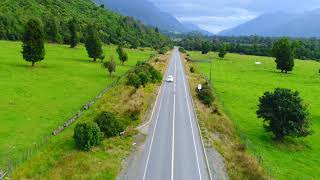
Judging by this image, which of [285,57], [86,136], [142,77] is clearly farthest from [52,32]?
[86,136]

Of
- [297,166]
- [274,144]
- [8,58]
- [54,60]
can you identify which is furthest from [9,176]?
[54,60]

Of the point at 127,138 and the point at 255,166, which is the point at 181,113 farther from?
the point at 255,166

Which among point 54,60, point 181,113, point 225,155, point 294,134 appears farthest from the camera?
point 54,60

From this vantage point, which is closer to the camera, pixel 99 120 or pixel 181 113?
pixel 99 120

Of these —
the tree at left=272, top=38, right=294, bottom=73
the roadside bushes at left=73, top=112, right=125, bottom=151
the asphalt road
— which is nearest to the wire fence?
the roadside bushes at left=73, top=112, right=125, bottom=151

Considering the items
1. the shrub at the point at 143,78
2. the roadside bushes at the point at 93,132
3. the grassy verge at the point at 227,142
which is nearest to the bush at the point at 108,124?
the roadside bushes at the point at 93,132

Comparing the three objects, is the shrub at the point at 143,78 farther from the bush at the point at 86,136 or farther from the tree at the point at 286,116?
the bush at the point at 86,136
